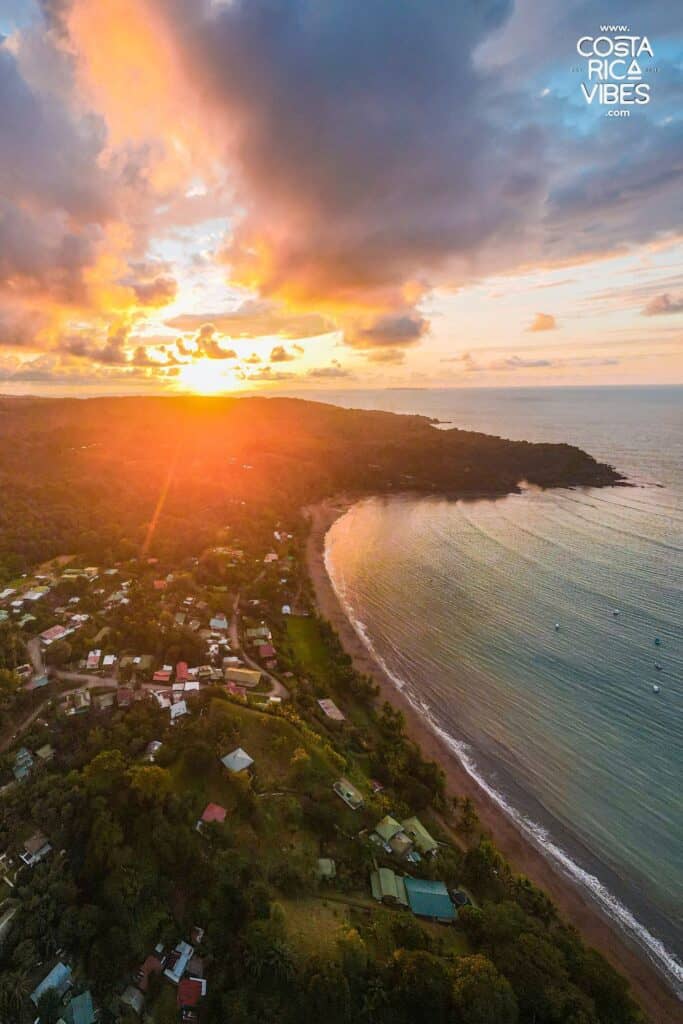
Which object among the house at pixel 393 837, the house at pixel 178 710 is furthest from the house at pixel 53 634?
the house at pixel 393 837

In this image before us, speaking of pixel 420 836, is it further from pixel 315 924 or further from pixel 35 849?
pixel 35 849

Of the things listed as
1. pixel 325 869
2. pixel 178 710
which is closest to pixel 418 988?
pixel 325 869

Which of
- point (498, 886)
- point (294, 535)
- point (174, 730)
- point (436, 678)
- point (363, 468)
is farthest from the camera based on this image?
point (363, 468)

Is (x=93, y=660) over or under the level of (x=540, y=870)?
over

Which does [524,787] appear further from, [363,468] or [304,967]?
[363,468]

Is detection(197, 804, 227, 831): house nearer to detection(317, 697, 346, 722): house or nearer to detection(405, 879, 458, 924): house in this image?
detection(405, 879, 458, 924): house

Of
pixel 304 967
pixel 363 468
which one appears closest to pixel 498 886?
pixel 304 967
